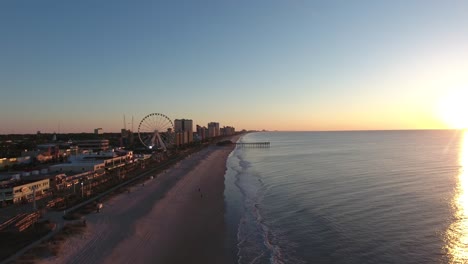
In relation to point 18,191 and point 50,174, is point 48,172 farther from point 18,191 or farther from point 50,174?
point 18,191

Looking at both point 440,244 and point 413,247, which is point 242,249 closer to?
point 413,247

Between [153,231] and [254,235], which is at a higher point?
[153,231]

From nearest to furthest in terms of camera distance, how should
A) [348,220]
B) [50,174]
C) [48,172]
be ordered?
[348,220] → [50,174] → [48,172]

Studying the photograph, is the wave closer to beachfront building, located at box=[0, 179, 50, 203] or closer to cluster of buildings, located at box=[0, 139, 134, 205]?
cluster of buildings, located at box=[0, 139, 134, 205]

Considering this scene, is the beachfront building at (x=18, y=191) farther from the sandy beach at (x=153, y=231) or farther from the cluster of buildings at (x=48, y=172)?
the sandy beach at (x=153, y=231)

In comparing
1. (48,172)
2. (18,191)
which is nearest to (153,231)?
(18,191)

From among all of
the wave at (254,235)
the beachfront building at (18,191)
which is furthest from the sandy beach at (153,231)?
the beachfront building at (18,191)

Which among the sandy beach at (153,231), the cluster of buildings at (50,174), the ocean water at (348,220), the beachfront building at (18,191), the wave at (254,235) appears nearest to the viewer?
the sandy beach at (153,231)

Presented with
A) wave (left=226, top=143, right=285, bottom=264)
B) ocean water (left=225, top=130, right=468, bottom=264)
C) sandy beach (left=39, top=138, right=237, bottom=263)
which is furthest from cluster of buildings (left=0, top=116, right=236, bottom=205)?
ocean water (left=225, top=130, right=468, bottom=264)
